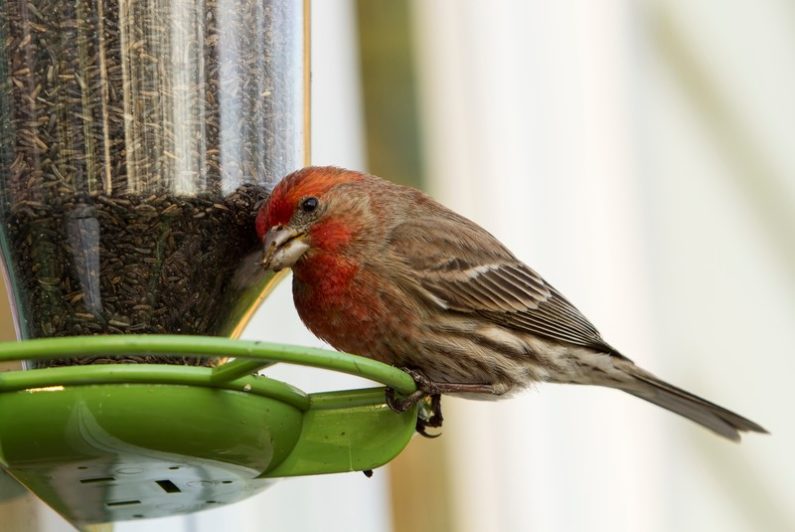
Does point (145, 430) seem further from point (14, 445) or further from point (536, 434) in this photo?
point (536, 434)

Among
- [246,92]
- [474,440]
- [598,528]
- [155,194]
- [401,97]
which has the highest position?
[401,97]

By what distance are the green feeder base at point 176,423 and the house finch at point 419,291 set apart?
0.32m

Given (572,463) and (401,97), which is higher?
(401,97)

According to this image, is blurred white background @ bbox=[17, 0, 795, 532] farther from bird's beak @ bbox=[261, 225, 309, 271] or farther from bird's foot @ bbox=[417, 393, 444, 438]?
bird's beak @ bbox=[261, 225, 309, 271]

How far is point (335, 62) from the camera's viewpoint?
5867 millimetres

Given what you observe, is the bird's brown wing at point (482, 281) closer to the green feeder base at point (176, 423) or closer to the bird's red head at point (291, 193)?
the bird's red head at point (291, 193)

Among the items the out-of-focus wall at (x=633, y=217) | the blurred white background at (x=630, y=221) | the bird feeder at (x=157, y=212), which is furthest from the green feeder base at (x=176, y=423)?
the out-of-focus wall at (x=633, y=217)

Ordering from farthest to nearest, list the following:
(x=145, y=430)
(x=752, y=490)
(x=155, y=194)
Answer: (x=752, y=490) → (x=155, y=194) → (x=145, y=430)

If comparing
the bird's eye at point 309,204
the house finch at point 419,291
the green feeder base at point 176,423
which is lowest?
the green feeder base at point 176,423

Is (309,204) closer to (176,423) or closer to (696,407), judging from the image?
(176,423)

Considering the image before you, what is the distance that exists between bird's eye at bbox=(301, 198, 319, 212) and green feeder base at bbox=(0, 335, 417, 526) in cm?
74

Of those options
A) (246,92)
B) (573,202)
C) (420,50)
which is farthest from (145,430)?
(573,202)

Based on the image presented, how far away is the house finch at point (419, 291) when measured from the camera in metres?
4.13

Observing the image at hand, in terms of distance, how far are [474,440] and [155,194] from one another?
3.04 metres
